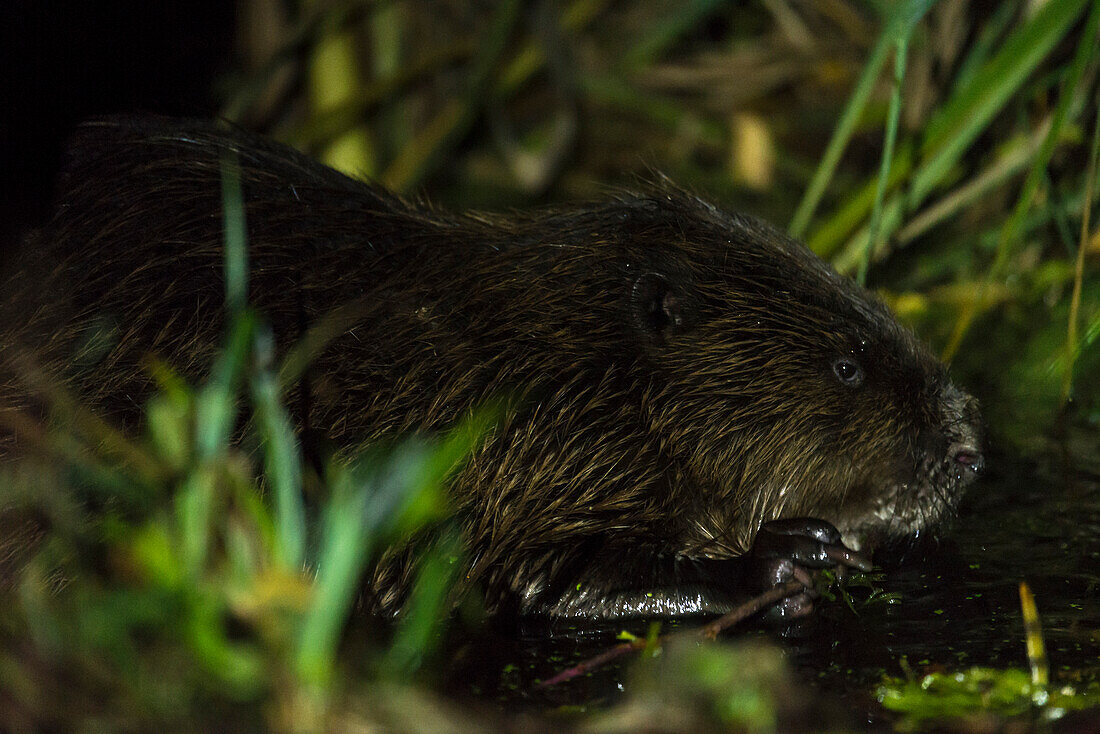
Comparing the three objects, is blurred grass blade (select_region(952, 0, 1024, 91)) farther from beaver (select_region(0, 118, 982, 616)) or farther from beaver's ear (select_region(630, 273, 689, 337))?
beaver's ear (select_region(630, 273, 689, 337))

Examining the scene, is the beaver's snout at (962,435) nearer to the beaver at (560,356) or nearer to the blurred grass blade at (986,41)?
the beaver at (560,356)

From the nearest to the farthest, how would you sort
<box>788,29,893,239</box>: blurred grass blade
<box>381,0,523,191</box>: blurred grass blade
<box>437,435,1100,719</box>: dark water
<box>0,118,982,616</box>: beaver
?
1. <box>437,435,1100,719</box>: dark water
2. <box>0,118,982,616</box>: beaver
3. <box>788,29,893,239</box>: blurred grass blade
4. <box>381,0,523,191</box>: blurred grass blade

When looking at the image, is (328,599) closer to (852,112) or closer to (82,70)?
(852,112)

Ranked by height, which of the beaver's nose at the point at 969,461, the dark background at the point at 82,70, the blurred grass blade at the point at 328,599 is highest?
the dark background at the point at 82,70

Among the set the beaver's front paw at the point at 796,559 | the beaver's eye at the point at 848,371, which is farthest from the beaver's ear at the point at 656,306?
the beaver's front paw at the point at 796,559

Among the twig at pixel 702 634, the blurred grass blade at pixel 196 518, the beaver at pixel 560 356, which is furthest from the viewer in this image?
the beaver at pixel 560 356

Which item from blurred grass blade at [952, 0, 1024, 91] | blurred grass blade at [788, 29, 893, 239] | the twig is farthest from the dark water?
blurred grass blade at [952, 0, 1024, 91]

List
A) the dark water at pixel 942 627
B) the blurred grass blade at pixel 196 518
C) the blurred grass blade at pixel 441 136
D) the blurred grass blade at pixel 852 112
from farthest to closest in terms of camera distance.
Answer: the blurred grass blade at pixel 441 136 < the blurred grass blade at pixel 852 112 < the dark water at pixel 942 627 < the blurred grass blade at pixel 196 518

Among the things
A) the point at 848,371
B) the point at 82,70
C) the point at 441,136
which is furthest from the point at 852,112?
the point at 82,70
